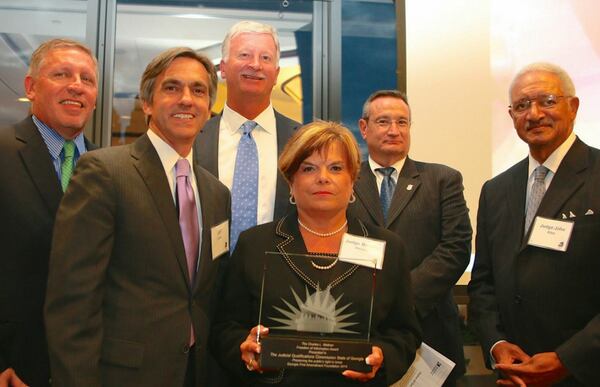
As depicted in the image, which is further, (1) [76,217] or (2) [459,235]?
(2) [459,235]

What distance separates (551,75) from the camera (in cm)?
263

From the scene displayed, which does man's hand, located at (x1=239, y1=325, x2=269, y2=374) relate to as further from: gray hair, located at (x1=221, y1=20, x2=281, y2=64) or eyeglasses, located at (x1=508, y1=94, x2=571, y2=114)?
eyeglasses, located at (x1=508, y1=94, x2=571, y2=114)

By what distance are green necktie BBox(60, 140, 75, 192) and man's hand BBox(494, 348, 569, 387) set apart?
6.68 ft

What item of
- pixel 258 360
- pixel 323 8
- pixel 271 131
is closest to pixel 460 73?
pixel 323 8

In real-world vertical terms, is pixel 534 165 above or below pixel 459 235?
above

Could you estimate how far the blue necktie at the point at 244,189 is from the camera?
2670 mm

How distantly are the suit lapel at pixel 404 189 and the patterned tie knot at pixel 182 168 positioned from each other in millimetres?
1082

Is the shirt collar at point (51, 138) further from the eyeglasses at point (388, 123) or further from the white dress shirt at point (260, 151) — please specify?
the eyeglasses at point (388, 123)

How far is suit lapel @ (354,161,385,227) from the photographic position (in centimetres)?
278

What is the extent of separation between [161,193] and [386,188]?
1.30 m

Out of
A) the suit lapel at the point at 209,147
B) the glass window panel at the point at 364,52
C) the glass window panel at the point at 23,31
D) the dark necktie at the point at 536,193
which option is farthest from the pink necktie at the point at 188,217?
the glass window panel at the point at 23,31

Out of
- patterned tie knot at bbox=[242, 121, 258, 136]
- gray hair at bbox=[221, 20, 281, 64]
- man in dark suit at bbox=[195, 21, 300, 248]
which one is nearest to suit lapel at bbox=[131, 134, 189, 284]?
man in dark suit at bbox=[195, 21, 300, 248]

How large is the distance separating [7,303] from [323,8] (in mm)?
3475

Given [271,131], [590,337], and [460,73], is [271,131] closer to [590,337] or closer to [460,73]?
[590,337]
